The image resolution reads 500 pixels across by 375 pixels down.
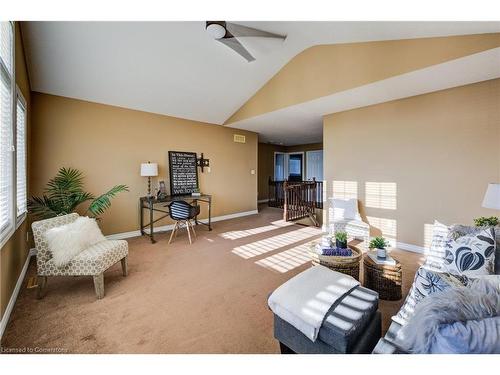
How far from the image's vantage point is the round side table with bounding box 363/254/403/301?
2.09m

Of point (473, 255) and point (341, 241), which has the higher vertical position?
point (473, 255)

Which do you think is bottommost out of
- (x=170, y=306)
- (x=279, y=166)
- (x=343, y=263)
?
(x=170, y=306)

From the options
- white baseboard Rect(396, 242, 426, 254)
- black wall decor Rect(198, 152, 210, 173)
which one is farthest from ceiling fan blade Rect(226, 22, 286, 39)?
white baseboard Rect(396, 242, 426, 254)

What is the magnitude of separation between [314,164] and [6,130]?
8.42 meters

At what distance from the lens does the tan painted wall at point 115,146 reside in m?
3.48

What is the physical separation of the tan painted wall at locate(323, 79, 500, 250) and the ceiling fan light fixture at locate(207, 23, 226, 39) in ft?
9.38

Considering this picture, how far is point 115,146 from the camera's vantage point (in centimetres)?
412

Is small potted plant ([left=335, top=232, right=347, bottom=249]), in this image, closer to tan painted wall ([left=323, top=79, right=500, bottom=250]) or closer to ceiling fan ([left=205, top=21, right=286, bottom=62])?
tan painted wall ([left=323, top=79, right=500, bottom=250])

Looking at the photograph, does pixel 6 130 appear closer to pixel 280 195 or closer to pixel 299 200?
pixel 299 200

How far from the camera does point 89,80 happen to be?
11.1ft

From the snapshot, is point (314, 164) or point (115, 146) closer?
point (115, 146)

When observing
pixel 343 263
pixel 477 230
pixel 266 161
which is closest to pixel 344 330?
pixel 343 263
